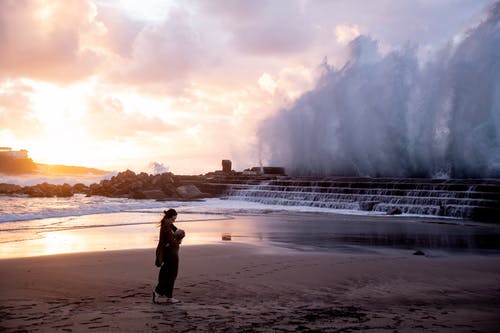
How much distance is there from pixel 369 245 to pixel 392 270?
3712mm

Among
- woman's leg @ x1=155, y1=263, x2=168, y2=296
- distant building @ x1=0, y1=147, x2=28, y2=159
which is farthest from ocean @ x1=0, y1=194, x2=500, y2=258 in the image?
distant building @ x1=0, y1=147, x2=28, y2=159

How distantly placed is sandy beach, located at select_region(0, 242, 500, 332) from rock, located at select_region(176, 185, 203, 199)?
2836 cm

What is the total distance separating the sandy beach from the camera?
17.9 ft

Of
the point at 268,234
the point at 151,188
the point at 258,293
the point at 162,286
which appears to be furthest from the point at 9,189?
the point at 258,293

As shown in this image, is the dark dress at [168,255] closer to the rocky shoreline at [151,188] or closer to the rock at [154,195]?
the rocky shoreline at [151,188]

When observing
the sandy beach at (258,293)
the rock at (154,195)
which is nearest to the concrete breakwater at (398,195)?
the rock at (154,195)

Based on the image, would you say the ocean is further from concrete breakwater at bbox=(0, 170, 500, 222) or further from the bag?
the bag

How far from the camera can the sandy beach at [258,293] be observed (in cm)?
545

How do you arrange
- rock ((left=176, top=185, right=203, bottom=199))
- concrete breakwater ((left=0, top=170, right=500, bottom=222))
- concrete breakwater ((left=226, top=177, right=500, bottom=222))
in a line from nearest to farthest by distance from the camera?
1. concrete breakwater ((left=226, top=177, right=500, bottom=222))
2. concrete breakwater ((left=0, top=170, right=500, bottom=222))
3. rock ((left=176, top=185, right=203, bottom=199))

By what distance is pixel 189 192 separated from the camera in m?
39.6

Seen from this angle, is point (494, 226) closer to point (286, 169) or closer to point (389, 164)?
point (389, 164)

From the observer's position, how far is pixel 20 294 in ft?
22.4

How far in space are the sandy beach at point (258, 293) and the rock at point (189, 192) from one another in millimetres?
28360

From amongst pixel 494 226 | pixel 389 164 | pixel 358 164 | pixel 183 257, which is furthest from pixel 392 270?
pixel 358 164
